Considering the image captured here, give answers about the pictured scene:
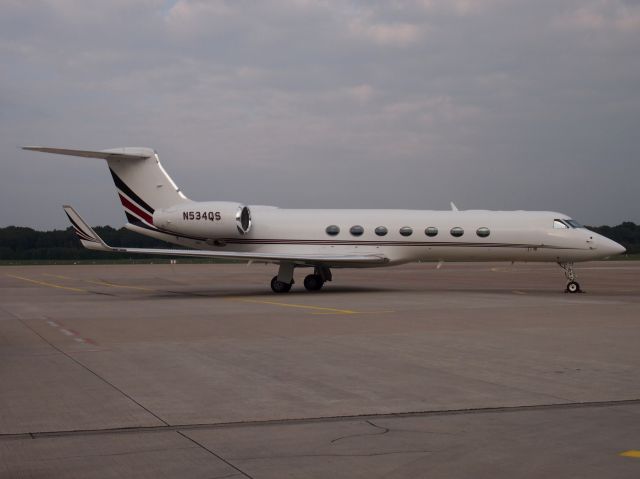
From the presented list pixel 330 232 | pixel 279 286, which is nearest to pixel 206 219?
pixel 279 286

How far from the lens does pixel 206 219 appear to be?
25000 mm

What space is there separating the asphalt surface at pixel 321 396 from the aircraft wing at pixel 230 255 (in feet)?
18.4

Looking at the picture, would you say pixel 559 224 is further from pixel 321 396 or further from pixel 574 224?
pixel 321 396

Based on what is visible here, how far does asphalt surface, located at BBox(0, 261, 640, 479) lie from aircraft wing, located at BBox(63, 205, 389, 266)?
5.61 m

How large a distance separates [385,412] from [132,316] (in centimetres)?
1048

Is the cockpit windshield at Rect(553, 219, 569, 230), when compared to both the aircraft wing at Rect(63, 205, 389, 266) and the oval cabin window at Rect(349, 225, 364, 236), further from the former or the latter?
the oval cabin window at Rect(349, 225, 364, 236)

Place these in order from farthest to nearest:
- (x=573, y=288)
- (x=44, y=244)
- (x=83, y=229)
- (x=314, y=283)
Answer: (x=44, y=244) < (x=314, y=283) < (x=573, y=288) < (x=83, y=229)

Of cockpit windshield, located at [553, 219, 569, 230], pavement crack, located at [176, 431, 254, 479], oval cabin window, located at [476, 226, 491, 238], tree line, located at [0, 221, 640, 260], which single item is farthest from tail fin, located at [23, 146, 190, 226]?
tree line, located at [0, 221, 640, 260]

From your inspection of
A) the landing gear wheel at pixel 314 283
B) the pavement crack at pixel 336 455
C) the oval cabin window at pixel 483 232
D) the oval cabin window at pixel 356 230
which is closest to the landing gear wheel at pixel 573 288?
the oval cabin window at pixel 483 232

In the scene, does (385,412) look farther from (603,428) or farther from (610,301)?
(610,301)

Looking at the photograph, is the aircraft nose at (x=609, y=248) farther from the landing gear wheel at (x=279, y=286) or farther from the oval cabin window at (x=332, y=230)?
the landing gear wheel at (x=279, y=286)

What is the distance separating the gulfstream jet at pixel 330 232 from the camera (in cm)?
2425

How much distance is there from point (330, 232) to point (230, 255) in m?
3.94

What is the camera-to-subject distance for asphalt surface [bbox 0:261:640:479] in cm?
559
